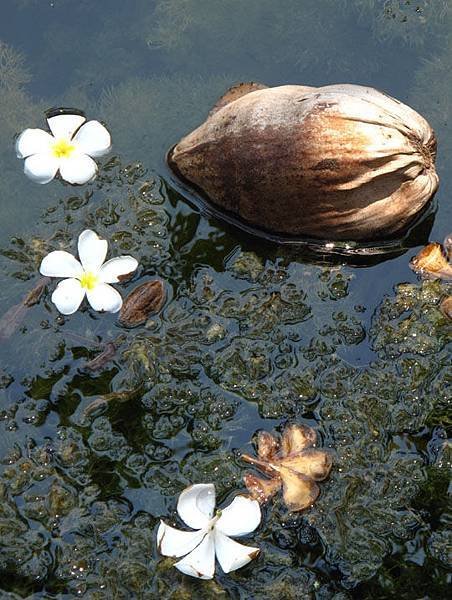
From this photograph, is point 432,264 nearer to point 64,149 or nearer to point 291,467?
point 291,467

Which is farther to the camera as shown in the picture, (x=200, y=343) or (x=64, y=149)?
(x=64, y=149)

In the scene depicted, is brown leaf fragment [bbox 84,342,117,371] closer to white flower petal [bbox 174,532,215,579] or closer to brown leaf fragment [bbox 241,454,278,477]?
brown leaf fragment [bbox 241,454,278,477]

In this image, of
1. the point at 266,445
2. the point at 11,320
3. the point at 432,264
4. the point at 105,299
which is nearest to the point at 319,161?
the point at 432,264

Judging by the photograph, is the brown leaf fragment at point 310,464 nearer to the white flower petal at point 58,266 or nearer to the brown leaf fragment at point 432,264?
the brown leaf fragment at point 432,264

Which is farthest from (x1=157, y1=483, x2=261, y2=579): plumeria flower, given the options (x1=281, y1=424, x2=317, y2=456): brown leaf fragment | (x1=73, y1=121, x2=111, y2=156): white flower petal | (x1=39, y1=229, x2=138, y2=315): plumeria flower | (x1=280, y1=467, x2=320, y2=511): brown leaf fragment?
(x1=73, y1=121, x2=111, y2=156): white flower petal

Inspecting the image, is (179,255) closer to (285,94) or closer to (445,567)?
(285,94)


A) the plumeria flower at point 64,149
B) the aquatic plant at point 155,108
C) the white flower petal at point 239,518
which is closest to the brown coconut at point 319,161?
the aquatic plant at point 155,108

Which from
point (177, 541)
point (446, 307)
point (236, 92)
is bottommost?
point (177, 541)
